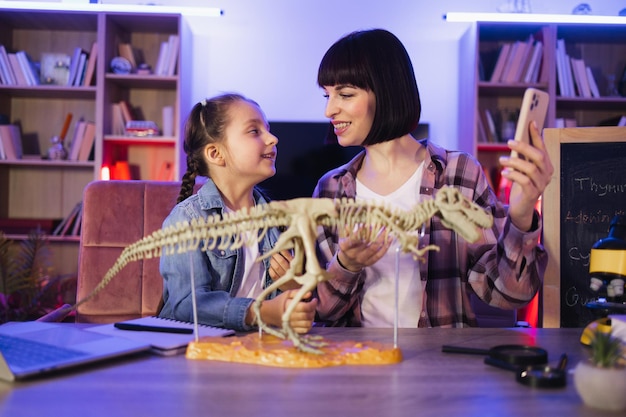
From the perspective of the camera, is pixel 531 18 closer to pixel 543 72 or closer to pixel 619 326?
pixel 543 72

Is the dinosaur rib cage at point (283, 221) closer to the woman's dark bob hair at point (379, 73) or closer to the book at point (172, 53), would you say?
the woman's dark bob hair at point (379, 73)

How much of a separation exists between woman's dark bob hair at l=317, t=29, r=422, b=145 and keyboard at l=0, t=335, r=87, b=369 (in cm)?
106

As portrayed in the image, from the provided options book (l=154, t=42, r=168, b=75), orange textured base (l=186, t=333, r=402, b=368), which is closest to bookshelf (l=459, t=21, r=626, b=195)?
book (l=154, t=42, r=168, b=75)

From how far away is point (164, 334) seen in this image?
47.3 inches

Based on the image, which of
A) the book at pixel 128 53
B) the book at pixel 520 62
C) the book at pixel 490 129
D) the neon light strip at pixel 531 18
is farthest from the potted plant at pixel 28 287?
the book at pixel 520 62

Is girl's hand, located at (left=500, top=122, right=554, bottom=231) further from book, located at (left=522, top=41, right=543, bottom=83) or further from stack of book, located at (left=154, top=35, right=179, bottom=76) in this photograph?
stack of book, located at (left=154, top=35, right=179, bottom=76)

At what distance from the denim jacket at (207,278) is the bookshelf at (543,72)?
2.74 metres

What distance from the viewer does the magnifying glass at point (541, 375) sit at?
0.90 m

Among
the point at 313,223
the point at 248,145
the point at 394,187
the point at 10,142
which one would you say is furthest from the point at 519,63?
the point at 10,142

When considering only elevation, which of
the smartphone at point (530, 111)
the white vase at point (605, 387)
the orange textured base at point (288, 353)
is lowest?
the orange textured base at point (288, 353)

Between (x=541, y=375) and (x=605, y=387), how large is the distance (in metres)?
0.13

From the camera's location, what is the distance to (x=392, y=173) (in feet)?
6.04

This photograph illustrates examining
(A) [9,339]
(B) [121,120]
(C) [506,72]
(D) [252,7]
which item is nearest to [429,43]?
(C) [506,72]

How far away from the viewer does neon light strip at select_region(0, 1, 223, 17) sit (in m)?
4.05
